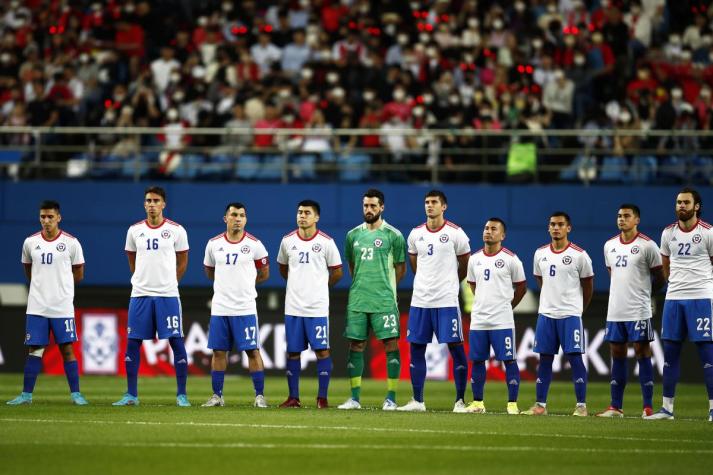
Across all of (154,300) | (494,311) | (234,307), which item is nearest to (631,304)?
(494,311)

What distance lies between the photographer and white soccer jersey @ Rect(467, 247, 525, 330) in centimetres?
1510

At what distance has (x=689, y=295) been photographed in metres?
13.9

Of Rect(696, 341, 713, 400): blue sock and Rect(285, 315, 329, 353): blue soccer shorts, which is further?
Rect(285, 315, 329, 353): blue soccer shorts

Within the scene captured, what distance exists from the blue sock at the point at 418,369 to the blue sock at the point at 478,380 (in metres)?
0.59

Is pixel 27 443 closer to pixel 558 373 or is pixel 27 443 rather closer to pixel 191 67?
pixel 558 373

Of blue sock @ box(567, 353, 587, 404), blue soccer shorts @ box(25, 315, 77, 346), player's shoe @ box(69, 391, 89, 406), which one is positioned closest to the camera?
blue sock @ box(567, 353, 587, 404)

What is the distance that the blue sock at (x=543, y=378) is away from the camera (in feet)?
48.3

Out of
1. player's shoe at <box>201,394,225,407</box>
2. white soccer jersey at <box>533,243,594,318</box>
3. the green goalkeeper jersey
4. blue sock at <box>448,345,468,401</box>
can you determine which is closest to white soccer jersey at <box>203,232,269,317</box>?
player's shoe at <box>201,394,225,407</box>

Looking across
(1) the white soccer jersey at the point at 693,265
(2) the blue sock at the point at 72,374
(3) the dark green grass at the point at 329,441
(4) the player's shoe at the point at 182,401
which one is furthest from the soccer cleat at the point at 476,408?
(2) the blue sock at the point at 72,374

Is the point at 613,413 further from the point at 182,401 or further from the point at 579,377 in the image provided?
the point at 182,401

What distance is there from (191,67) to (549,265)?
12.5m

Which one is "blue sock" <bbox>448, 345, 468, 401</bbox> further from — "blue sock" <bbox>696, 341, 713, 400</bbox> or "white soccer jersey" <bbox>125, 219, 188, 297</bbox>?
"white soccer jersey" <bbox>125, 219, 188, 297</bbox>

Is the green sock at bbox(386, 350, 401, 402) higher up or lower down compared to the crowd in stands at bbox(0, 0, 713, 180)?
lower down

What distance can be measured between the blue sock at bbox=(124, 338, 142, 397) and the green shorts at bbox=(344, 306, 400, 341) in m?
2.45
